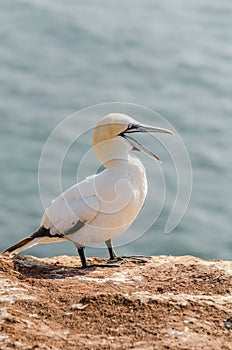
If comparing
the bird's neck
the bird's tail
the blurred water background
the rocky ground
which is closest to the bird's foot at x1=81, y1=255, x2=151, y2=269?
the rocky ground

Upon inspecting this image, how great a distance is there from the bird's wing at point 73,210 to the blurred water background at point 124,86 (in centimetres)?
231

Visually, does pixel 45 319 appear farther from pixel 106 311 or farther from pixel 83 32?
pixel 83 32

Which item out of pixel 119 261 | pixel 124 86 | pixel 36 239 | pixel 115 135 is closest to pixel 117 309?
pixel 119 261

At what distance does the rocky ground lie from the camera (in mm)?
5590

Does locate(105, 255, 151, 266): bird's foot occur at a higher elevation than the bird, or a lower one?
lower

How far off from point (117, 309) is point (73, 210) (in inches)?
84.6

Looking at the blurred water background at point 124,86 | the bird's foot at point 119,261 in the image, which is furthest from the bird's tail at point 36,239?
the blurred water background at point 124,86

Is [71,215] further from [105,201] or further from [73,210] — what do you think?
[105,201]

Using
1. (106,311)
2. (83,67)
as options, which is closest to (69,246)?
(83,67)

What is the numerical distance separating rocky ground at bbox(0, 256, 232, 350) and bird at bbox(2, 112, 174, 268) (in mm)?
752

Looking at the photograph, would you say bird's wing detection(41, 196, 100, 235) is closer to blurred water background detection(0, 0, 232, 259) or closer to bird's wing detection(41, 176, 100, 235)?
bird's wing detection(41, 176, 100, 235)

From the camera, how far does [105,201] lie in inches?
316

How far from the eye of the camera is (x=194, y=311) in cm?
605

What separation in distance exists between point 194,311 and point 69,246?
722cm
